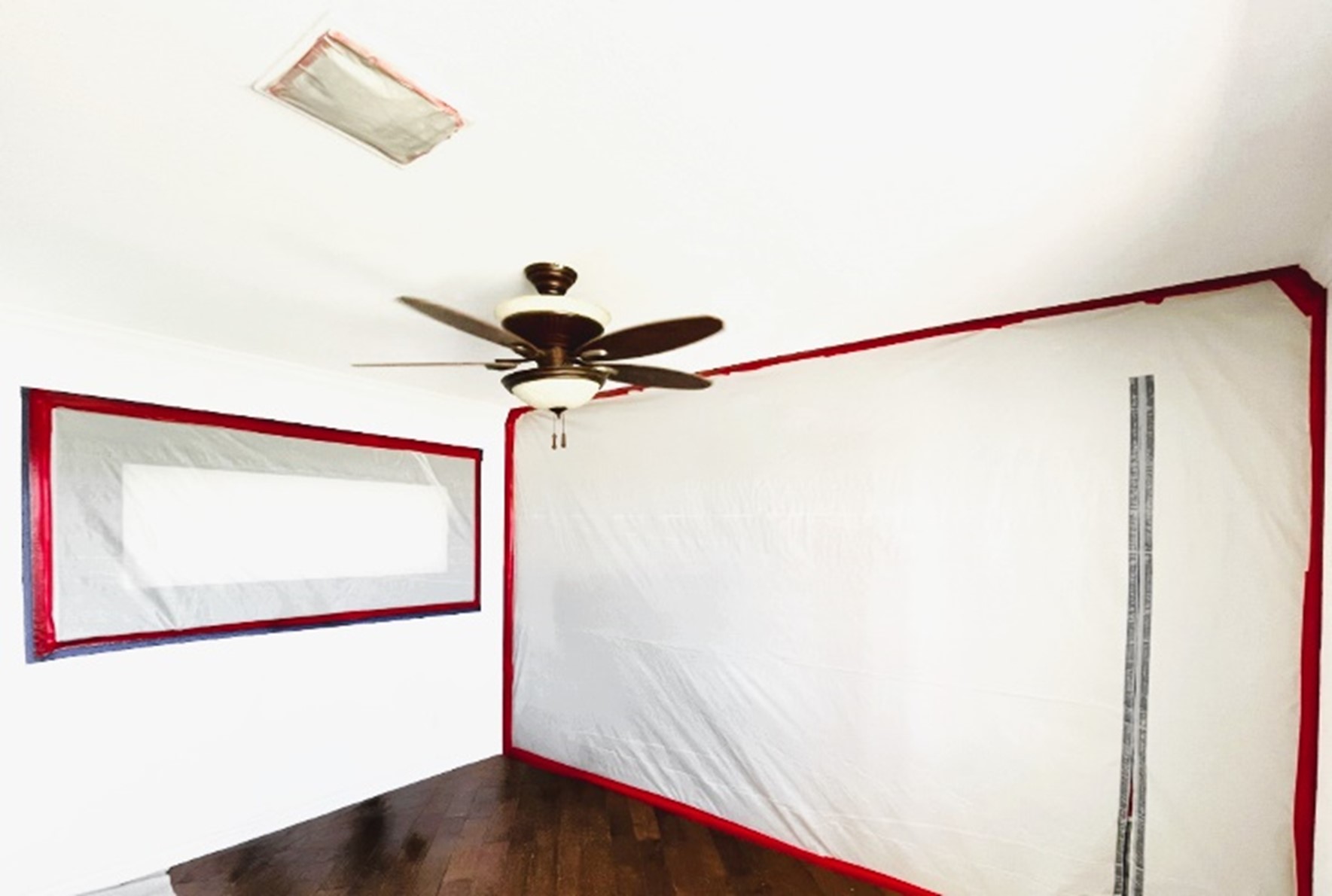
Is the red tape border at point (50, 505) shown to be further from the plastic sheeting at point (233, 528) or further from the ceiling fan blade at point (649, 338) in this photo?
the ceiling fan blade at point (649, 338)

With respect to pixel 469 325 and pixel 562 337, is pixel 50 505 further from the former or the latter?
pixel 562 337

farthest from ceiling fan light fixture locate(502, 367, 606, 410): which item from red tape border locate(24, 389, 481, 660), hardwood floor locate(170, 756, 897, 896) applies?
hardwood floor locate(170, 756, 897, 896)

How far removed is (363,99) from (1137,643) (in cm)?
264

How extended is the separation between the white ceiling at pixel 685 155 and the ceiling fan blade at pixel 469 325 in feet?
0.74

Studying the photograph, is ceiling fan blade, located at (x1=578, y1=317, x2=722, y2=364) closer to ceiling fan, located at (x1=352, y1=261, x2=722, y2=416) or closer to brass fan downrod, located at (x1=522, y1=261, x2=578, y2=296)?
ceiling fan, located at (x1=352, y1=261, x2=722, y2=416)

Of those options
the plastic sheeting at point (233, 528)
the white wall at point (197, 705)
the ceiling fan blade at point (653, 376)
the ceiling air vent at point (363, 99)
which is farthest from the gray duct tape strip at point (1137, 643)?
the plastic sheeting at point (233, 528)

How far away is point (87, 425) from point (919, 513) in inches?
134

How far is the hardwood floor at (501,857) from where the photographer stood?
2506 millimetres

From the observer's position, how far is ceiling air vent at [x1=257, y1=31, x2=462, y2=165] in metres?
1.02

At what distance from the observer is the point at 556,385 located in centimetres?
191

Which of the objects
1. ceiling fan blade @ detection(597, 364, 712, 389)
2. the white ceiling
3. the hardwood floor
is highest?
the white ceiling

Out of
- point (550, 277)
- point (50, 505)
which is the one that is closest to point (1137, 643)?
point (550, 277)

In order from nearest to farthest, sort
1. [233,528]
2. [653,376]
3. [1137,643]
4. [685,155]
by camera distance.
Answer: [685,155]
[1137,643]
[653,376]
[233,528]

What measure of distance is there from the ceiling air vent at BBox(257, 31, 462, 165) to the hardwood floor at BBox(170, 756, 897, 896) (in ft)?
9.02
